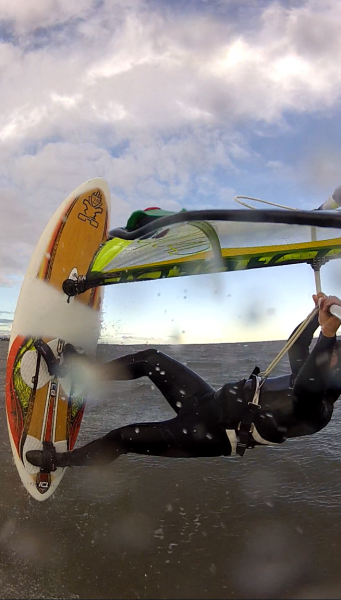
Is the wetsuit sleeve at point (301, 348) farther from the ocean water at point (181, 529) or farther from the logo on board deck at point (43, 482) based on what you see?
the logo on board deck at point (43, 482)

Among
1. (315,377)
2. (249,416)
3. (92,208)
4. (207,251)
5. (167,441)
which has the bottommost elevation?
(167,441)

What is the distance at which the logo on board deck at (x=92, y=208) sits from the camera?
4164 millimetres

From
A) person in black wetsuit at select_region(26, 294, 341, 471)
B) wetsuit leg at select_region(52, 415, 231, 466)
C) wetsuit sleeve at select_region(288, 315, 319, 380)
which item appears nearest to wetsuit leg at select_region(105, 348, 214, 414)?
person in black wetsuit at select_region(26, 294, 341, 471)

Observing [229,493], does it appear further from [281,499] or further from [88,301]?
[88,301]

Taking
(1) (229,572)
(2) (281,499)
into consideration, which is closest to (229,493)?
(2) (281,499)

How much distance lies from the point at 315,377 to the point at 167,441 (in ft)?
3.41

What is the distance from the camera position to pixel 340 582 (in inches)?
86.1

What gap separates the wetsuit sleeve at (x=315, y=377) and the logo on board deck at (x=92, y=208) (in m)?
2.57

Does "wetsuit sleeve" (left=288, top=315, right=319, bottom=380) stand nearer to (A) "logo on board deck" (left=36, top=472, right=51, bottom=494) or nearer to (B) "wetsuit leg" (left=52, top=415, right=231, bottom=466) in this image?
(B) "wetsuit leg" (left=52, top=415, right=231, bottom=466)

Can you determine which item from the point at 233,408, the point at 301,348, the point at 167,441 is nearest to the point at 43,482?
the point at 167,441

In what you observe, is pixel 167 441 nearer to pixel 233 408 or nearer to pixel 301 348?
pixel 233 408

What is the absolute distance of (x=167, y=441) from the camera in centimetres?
281

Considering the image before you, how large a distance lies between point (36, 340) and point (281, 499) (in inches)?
82.8

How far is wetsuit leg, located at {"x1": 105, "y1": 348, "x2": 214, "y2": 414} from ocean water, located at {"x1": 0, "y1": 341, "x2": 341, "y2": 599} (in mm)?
686
